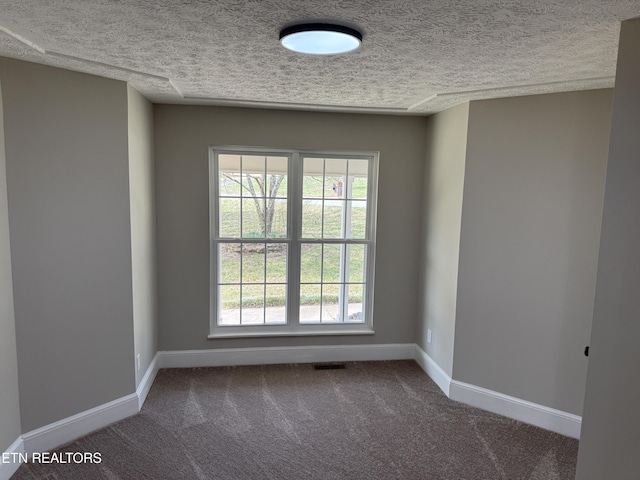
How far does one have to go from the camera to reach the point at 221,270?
407cm

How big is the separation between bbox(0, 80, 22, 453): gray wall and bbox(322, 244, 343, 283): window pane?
256 centimetres

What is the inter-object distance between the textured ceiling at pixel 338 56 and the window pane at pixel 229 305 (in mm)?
1848

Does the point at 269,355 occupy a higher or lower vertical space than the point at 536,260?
lower

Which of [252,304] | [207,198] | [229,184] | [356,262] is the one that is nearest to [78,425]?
[252,304]

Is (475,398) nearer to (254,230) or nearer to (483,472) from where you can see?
(483,472)

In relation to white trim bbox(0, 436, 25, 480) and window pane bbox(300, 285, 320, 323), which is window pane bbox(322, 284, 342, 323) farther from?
white trim bbox(0, 436, 25, 480)

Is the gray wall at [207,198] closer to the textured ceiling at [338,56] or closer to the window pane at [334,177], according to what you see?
the window pane at [334,177]

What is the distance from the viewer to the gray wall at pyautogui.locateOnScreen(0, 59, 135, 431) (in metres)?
2.50

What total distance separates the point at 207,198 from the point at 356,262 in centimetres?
159

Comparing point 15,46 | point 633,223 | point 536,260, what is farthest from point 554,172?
point 15,46

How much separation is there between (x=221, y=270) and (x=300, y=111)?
168 centimetres

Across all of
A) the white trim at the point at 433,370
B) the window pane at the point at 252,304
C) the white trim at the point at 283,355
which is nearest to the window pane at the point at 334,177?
the window pane at the point at 252,304

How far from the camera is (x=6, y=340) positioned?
245 centimetres

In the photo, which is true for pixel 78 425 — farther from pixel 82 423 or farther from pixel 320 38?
pixel 320 38
